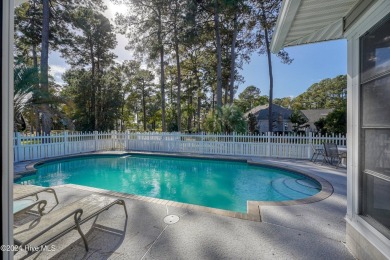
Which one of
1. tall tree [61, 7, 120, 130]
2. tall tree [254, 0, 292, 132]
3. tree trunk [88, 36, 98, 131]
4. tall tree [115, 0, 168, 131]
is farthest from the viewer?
tree trunk [88, 36, 98, 131]

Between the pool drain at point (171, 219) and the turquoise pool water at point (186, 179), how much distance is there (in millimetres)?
1894

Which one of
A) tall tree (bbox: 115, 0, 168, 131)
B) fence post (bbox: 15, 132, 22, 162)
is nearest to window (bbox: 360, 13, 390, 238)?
fence post (bbox: 15, 132, 22, 162)

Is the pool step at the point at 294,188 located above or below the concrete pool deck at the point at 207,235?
below

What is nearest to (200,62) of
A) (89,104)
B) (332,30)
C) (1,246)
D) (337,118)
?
(89,104)

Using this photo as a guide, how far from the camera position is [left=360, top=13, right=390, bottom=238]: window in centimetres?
177

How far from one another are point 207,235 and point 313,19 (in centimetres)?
308

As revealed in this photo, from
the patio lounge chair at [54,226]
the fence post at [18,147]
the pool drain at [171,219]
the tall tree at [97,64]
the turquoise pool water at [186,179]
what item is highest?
the tall tree at [97,64]

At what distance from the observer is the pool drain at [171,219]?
3016mm

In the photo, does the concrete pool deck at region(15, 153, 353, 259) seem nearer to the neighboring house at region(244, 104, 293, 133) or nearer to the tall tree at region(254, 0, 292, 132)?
the tall tree at region(254, 0, 292, 132)

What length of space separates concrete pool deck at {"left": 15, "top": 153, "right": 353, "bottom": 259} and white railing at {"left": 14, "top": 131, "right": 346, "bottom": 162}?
17.2 feet

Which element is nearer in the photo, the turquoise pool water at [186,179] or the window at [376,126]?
the window at [376,126]

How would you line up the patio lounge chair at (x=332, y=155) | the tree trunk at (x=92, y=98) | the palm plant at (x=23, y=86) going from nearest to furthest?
the patio lounge chair at (x=332, y=155)
the palm plant at (x=23, y=86)
the tree trunk at (x=92, y=98)

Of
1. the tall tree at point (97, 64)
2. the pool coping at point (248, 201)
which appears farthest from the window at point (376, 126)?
the tall tree at point (97, 64)

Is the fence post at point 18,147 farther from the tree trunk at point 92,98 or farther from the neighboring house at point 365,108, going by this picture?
the tree trunk at point 92,98
